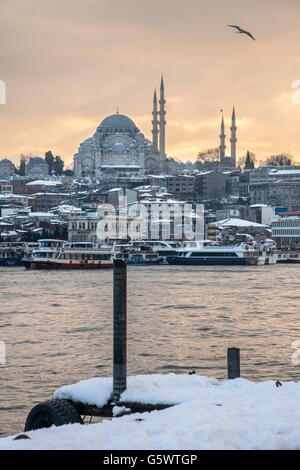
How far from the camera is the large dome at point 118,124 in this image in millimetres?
124875

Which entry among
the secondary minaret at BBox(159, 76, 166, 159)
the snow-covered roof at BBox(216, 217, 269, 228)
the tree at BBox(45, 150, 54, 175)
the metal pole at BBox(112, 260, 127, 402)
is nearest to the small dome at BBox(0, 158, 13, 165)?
the tree at BBox(45, 150, 54, 175)

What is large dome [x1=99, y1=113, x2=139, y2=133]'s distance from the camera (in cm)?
12488

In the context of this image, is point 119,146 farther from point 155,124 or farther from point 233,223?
point 233,223

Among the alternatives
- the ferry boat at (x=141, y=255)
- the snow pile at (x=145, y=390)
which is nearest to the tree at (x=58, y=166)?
the ferry boat at (x=141, y=255)

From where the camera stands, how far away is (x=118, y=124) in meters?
126

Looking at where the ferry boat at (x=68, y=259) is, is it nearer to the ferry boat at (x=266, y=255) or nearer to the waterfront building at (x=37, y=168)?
the ferry boat at (x=266, y=255)

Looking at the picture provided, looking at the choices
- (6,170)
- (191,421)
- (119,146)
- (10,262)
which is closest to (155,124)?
(119,146)

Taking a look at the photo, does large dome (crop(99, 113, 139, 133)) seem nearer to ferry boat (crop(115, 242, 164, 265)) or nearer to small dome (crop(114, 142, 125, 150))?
small dome (crop(114, 142, 125, 150))

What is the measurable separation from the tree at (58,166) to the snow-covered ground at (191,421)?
12796 centimetres

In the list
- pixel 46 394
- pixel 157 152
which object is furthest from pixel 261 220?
pixel 46 394

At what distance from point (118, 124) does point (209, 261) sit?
73248mm

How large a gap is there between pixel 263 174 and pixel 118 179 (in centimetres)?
1834

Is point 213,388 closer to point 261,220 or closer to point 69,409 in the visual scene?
point 69,409

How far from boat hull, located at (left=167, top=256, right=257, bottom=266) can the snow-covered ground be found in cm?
4777
